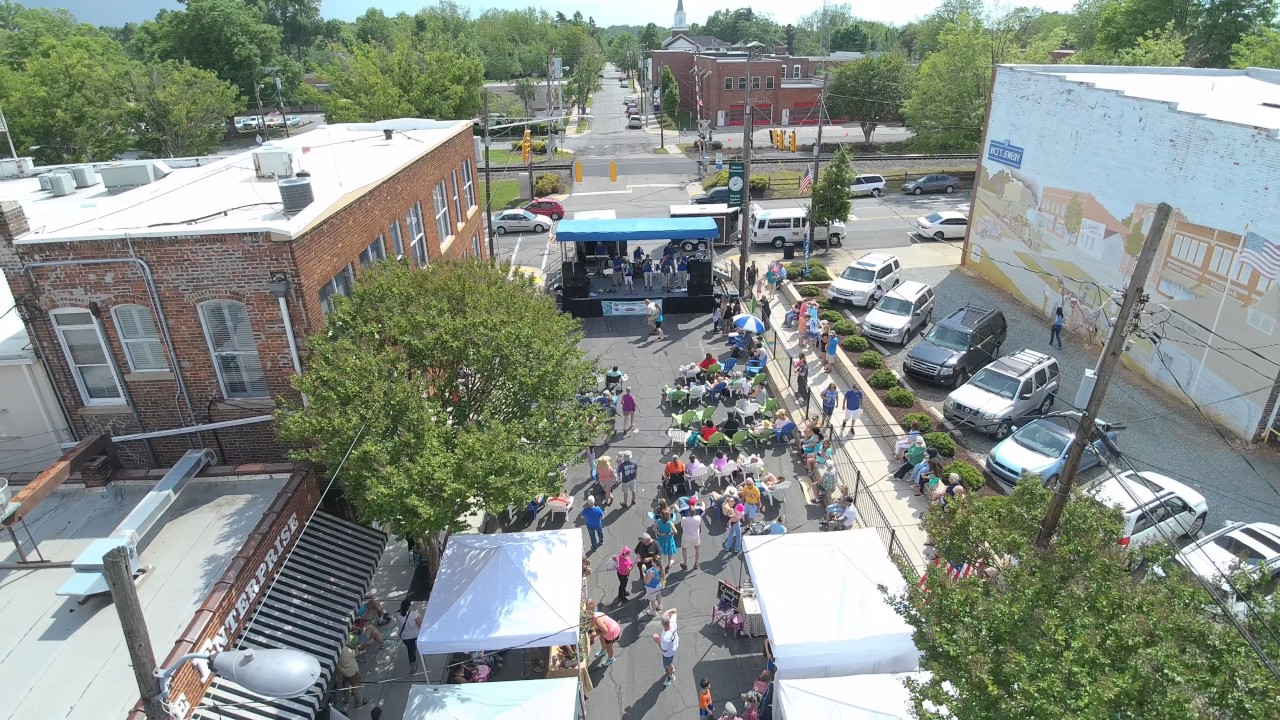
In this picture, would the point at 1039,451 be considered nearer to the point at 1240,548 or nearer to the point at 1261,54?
the point at 1240,548

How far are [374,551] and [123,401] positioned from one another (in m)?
4.91

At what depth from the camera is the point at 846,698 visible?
9547 mm

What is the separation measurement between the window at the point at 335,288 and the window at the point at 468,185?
Result: 38.6 feet

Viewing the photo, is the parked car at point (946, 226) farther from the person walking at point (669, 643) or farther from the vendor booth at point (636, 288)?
the person walking at point (669, 643)

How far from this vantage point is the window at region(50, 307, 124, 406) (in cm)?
1138

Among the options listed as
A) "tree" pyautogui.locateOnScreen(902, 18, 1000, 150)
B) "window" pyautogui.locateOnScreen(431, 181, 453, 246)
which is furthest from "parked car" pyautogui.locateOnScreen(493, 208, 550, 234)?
"tree" pyautogui.locateOnScreen(902, 18, 1000, 150)

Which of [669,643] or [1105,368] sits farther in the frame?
[669,643]

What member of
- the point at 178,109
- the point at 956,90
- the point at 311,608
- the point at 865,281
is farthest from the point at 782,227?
the point at 178,109

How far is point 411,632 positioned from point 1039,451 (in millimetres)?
13649

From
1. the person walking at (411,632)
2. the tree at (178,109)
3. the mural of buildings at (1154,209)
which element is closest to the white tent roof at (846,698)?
the person walking at (411,632)

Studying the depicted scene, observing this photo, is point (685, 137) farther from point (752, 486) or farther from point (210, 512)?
point (210, 512)

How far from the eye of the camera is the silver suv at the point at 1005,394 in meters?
17.8

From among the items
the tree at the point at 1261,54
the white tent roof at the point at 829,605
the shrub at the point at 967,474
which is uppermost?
the tree at the point at 1261,54

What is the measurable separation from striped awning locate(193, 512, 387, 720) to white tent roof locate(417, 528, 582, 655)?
1.39m
